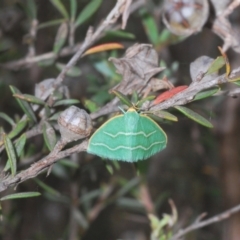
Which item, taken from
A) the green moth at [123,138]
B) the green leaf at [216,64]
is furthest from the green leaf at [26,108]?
the green leaf at [216,64]

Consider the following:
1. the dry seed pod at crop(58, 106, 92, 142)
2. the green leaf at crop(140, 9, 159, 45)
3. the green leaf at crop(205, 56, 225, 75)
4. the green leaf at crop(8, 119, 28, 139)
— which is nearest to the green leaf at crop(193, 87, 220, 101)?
the green leaf at crop(205, 56, 225, 75)

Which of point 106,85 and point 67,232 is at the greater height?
point 106,85

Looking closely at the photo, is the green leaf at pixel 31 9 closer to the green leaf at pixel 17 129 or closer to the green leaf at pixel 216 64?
the green leaf at pixel 17 129

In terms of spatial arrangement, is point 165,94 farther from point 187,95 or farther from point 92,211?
point 92,211

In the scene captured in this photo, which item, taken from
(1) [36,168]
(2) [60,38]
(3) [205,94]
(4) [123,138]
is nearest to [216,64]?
(3) [205,94]

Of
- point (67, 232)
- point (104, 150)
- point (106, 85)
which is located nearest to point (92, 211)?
point (67, 232)

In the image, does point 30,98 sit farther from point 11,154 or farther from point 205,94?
point 205,94

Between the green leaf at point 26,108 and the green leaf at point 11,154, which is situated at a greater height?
the green leaf at point 26,108
